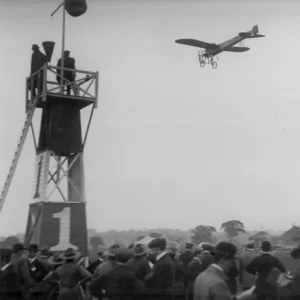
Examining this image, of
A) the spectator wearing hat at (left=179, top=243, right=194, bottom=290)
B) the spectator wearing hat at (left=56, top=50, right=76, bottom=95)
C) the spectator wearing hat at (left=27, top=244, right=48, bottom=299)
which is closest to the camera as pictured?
the spectator wearing hat at (left=27, top=244, right=48, bottom=299)

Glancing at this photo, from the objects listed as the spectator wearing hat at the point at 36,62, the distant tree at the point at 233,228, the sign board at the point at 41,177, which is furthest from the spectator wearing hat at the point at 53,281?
the spectator wearing hat at the point at 36,62

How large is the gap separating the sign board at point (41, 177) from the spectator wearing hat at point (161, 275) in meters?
12.7

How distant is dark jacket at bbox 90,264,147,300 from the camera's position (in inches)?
346

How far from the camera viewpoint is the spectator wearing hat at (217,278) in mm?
6500

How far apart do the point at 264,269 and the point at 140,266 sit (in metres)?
2.35

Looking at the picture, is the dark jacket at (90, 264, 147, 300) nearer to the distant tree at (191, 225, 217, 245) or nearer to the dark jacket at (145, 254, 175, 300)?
the dark jacket at (145, 254, 175, 300)

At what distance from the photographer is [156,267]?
9602mm

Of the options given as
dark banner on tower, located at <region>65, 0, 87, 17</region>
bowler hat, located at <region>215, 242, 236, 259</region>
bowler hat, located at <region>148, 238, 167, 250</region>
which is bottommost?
bowler hat, located at <region>148, 238, 167, 250</region>

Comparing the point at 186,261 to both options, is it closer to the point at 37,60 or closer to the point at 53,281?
the point at 53,281

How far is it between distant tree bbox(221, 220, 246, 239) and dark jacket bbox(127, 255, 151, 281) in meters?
6.84

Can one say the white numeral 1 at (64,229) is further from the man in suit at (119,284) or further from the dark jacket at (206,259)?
the man in suit at (119,284)

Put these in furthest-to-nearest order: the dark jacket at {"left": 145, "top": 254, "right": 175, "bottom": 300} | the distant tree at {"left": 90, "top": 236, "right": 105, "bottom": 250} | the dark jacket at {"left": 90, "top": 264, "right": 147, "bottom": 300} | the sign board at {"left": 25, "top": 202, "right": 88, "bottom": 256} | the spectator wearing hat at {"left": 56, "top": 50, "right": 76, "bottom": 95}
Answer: the spectator wearing hat at {"left": 56, "top": 50, "right": 76, "bottom": 95} → the sign board at {"left": 25, "top": 202, "right": 88, "bottom": 256} → the distant tree at {"left": 90, "top": 236, "right": 105, "bottom": 250} → the dark jacket at {"left": 145, "top": 254, "right": 175, "bottom": 300} → the dark jacket at {"left": 90, "top": 264, "right": 147, "bottom": 300}

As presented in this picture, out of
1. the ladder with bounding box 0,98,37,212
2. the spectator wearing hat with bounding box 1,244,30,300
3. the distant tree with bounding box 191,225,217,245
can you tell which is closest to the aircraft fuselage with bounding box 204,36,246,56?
the ladder with bounding box 0,98,37,212

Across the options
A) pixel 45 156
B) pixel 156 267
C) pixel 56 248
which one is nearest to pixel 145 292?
pixel 156 267
